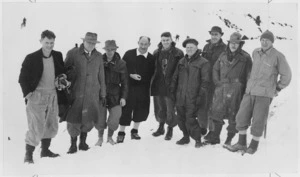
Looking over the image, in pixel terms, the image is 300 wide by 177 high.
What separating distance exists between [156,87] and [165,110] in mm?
517

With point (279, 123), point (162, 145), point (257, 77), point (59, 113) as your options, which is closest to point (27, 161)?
point (59, 113)

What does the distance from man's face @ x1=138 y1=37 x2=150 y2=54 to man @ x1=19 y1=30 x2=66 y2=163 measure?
1.60 meters

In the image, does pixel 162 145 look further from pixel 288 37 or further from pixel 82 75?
pixel 288 37

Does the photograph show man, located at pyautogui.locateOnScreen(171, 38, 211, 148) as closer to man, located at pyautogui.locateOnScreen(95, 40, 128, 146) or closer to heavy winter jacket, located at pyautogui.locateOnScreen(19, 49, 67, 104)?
man, located at pyautogui.locateOnScreen(95, 40, 128, 146)

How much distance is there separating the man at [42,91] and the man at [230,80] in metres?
2.72

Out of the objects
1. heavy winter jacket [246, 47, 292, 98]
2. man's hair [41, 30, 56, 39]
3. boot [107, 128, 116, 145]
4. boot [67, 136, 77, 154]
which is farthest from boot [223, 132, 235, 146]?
man's hair [41, 30, 56, 39]

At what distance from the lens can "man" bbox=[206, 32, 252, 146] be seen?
6.20 m

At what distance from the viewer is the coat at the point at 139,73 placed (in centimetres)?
688

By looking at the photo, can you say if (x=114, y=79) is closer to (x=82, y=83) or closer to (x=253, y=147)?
(x=82, y=83)

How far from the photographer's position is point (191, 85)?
636 cm

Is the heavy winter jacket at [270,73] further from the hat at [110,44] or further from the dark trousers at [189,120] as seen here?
the hat at [110,44]

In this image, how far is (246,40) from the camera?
633 cm

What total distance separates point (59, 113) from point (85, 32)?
1545mm

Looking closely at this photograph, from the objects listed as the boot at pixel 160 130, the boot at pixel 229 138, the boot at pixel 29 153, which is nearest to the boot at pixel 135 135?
the boot at pixel 160 130
